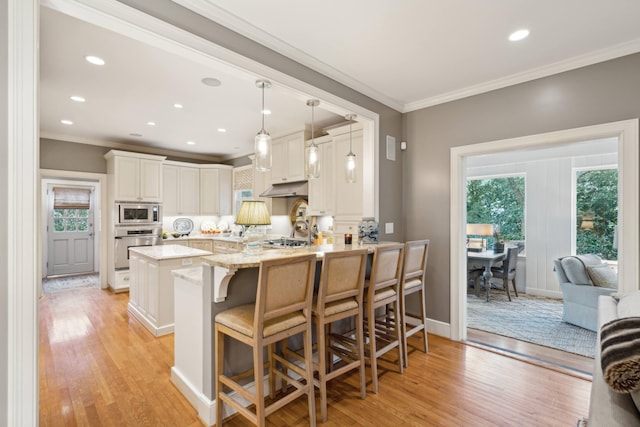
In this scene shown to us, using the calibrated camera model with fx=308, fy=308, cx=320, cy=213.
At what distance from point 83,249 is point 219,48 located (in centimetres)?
738

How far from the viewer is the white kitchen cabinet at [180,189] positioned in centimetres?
633

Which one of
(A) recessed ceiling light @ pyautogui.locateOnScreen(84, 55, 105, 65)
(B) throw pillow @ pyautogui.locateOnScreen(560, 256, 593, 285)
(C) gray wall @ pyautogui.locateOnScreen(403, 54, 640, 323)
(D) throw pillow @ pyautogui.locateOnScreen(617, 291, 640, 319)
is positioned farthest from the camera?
(B) throw pillow @ pyautogui.locateOnScreen(560, 256, 593, 285)

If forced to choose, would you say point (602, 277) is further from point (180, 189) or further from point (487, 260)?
point (180, 189)

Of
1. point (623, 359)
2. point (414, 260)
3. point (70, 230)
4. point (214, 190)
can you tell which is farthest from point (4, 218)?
point (70, 230)

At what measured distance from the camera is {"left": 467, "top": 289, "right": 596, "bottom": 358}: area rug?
11.0 feet

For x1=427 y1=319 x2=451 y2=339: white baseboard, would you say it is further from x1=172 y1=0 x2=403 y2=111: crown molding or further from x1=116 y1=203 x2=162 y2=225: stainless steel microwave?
x1=116 y1=203 x2=162 y2=225: stainless steel microwave

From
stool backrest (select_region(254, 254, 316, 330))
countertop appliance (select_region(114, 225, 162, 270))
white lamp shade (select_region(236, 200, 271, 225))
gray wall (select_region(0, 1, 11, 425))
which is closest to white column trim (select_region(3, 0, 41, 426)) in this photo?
gray wall (select_region(0, 1, 11, 425))

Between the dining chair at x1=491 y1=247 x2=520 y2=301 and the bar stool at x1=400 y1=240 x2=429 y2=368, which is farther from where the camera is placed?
→ the dining chair at x1=491 y1=247 x2=520 y2=301

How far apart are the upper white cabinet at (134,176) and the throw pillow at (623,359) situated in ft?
20.8

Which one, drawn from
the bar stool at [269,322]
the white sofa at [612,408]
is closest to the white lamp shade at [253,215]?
the bar stool at [269,322]

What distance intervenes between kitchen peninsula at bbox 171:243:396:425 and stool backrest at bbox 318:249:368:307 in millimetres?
128

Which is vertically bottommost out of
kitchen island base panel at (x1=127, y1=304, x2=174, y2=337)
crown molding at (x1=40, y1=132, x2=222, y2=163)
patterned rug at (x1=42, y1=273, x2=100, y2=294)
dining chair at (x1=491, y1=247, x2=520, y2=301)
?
patterned rug at (x1=42, y1=273, x2=100, y2=294)

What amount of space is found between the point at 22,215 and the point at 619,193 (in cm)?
397

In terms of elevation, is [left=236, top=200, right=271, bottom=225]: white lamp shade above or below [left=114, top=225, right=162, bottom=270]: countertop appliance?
above
